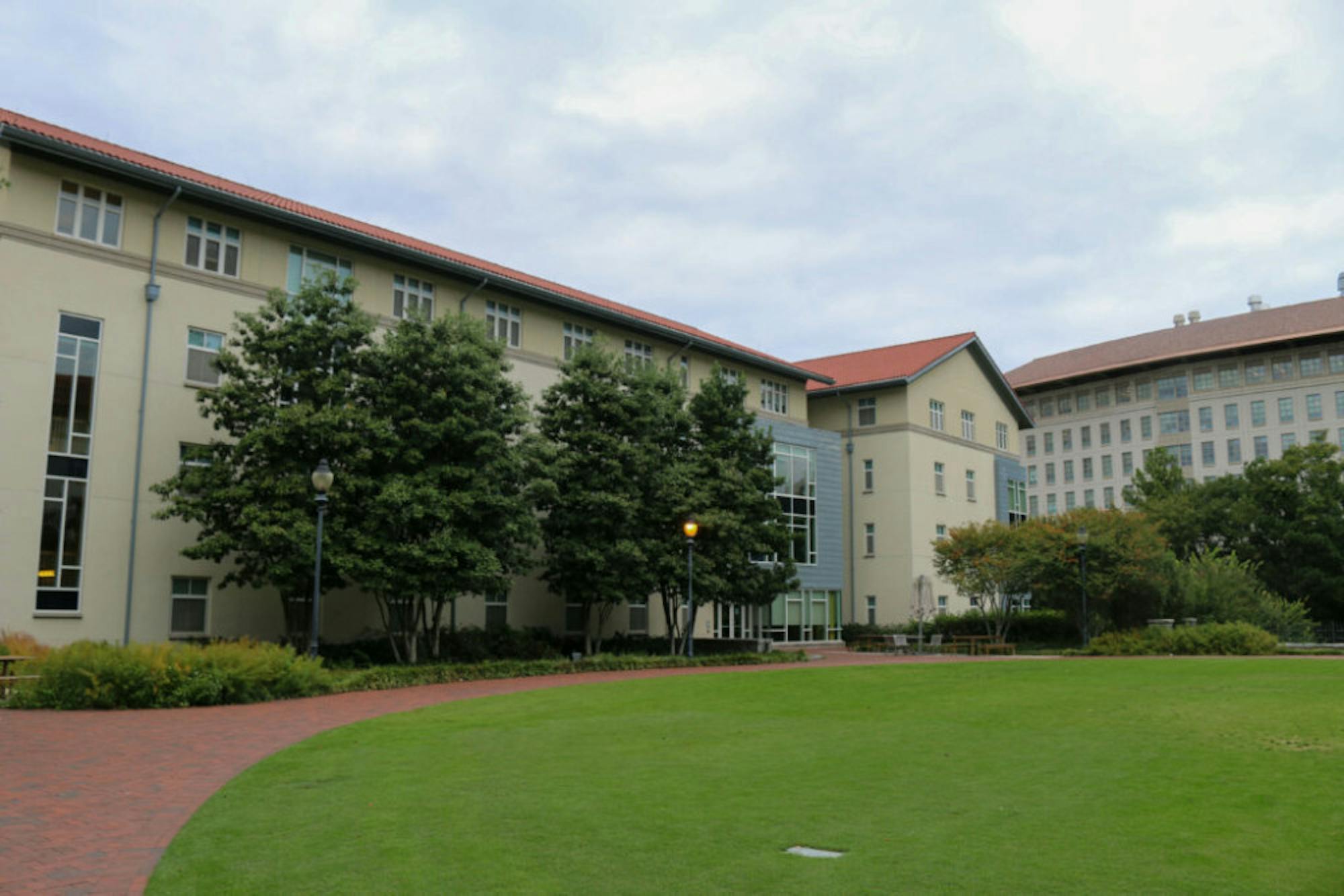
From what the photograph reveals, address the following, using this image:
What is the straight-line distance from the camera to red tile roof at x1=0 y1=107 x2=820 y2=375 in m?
24.6

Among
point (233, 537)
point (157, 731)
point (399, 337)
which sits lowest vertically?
point (157, 731)

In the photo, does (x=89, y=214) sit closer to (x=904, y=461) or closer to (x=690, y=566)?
(x=690, y=566)

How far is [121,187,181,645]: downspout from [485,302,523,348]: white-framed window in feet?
32.5

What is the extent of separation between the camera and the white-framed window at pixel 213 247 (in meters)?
26.0

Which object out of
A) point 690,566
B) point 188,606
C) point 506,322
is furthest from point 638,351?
point 188,606

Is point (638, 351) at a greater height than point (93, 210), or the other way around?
point (638, 351)

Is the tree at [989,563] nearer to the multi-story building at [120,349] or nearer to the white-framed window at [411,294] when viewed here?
the multi-story building at [120,349]

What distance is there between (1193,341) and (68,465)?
266 feet

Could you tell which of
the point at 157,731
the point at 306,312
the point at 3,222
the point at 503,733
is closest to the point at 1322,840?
the point at 503,733

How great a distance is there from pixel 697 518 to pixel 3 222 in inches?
711

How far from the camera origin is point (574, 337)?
117 feet

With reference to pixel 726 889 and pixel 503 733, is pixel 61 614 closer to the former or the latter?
pixel 503 733

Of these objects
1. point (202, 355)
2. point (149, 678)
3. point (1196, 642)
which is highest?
point (202, 355)

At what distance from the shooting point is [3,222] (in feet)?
74.4
